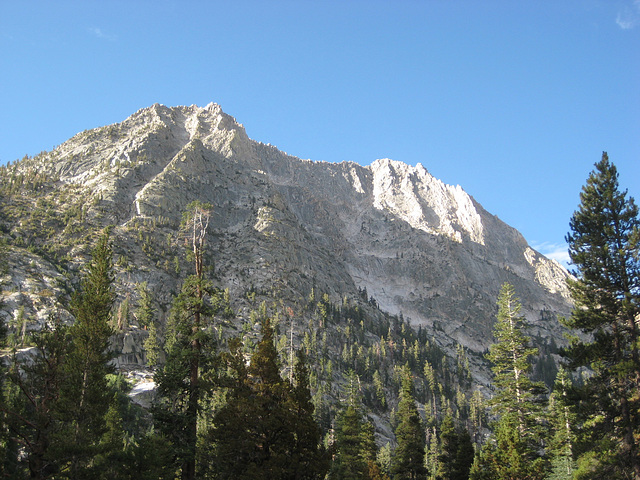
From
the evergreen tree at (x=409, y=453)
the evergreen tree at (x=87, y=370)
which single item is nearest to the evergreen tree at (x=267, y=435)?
the evergreen tree at (x=87, y=370)

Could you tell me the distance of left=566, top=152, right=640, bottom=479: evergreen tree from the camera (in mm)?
22844

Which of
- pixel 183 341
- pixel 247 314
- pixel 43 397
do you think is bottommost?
pixel 43 397

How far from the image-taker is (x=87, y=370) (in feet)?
84.3

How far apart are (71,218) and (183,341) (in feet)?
607

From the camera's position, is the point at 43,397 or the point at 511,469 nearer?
the point at 43,397

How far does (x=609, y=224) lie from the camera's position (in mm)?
25875

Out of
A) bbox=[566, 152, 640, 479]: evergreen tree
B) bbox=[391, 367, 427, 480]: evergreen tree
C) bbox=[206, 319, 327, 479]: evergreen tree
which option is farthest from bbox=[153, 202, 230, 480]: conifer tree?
bbox=[391, 367, 427, 480]: evergreen tree

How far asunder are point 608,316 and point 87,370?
92.3 feet

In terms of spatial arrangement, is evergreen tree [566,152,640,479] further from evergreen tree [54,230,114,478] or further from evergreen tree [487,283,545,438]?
evergreen tree [54,230,114,478]

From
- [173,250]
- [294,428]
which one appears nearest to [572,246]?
[294,428]

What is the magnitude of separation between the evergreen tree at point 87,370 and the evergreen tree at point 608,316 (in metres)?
25.3

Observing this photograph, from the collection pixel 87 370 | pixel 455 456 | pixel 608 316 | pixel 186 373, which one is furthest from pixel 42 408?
pixel 455 456

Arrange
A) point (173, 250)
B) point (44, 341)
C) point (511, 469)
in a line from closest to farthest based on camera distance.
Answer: point (44, 341) < point (511, 469) < point (173, 250)

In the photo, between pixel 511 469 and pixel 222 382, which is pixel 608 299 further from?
pixel 222 382
